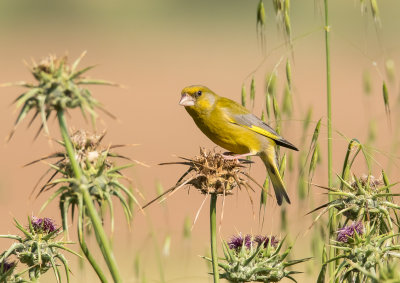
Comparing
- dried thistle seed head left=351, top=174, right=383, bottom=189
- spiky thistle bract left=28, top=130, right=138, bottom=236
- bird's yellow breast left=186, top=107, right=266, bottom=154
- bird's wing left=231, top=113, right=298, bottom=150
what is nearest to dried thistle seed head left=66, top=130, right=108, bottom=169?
spiky thistle bract left=28, top=130, right=138, bottom=236

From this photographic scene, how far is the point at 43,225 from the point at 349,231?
158cm

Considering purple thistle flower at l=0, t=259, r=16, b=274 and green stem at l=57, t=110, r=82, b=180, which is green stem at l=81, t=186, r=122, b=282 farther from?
purple thistle flower at l=0, t=259, r=16, b=274

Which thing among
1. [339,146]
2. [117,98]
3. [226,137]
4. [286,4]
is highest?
[117,98]

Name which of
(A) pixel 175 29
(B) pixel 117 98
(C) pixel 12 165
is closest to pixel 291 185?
(C) pixel 12 165

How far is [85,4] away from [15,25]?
6358 mm

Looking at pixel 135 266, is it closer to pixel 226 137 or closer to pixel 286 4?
pixel 226 137

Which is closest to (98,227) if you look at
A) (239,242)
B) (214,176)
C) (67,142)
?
(67,142)

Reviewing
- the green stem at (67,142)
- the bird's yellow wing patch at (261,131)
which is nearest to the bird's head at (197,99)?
the bird's yellow wing patch at (261,131)

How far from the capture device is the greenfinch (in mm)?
6367

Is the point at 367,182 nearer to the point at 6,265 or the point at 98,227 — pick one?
the point at 98,227

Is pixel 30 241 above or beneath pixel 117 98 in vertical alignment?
beneath

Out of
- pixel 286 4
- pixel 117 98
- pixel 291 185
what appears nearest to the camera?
pixel 286 4

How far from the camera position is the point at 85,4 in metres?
53.2

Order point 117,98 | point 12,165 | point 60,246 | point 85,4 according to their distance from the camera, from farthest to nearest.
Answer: point 85,4, point 117,98, point 12,165, point 60,246
